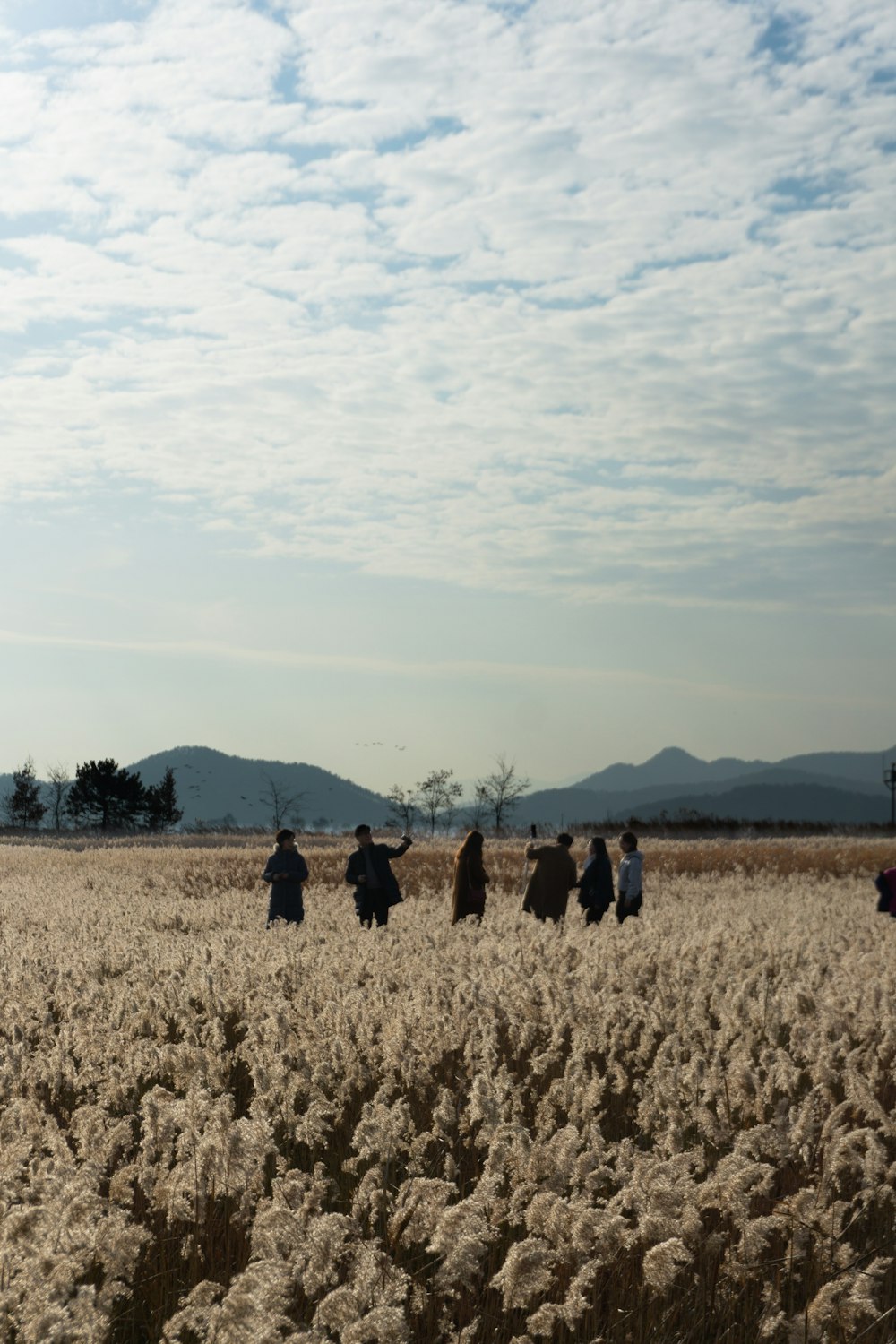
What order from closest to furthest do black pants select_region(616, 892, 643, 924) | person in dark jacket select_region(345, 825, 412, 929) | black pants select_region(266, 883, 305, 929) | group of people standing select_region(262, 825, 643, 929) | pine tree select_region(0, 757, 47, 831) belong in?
group of people standing select_region(262, 825, 643, 929) → black pants select_region(266, 883, 305, 929) → person in dark jacket select_region(345, 825, 412, 929) → black pants select_region(616, 892, 643, 924) → pine tree select_region(0, 757, 47, 831)

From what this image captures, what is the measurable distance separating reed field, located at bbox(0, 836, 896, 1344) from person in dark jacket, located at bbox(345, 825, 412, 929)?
389 cm

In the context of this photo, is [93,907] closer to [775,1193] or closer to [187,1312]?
[775,1193]

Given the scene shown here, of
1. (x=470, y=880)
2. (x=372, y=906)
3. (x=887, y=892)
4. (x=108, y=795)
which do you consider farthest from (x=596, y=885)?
(x=108, y=795)

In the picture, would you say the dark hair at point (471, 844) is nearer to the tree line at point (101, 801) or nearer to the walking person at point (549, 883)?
the walking person at point (549, 883)

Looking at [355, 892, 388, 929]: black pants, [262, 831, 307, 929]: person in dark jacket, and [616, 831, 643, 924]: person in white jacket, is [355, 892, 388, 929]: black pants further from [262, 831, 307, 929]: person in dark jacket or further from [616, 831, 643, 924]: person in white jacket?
[616, 831, 643, 924]: person in white jacket

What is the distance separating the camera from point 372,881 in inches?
691

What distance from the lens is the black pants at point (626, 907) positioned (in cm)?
1939

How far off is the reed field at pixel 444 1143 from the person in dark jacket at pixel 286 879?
10.8 ft

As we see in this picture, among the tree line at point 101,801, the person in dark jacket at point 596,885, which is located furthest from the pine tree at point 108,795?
the person in dark jacket at point 596,885

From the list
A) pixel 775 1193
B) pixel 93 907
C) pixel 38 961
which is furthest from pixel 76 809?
pixel 775 1193

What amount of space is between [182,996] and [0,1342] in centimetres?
543

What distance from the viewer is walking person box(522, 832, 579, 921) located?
18.9m

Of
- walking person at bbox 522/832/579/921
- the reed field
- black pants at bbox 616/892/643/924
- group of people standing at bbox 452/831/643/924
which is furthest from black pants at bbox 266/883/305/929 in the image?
black pants at bbox 616/892/643/924

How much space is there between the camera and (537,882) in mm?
18969
